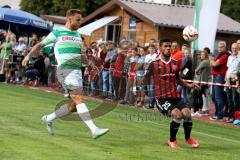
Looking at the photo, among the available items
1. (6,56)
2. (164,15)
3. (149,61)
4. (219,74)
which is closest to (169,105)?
(219,74)

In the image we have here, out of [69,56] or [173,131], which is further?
[69,56]

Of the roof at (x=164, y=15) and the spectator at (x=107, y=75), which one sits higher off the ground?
the roof at (x=164, y=15)

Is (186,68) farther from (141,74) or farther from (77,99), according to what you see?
(77,99)

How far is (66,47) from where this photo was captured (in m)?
10.9

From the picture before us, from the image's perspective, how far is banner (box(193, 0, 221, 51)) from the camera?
20.3m

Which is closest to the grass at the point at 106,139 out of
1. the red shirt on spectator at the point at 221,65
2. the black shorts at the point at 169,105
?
the black shorts at the point at 169,105

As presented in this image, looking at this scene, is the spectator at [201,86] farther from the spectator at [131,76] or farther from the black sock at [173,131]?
the black sock at [173,131]

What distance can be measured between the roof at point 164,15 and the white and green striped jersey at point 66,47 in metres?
20.6

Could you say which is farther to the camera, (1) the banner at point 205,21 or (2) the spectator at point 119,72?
(2) the spectator at point 119,72

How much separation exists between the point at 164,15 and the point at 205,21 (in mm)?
13610

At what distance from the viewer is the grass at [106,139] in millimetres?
8898

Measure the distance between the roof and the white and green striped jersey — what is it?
20649 mm

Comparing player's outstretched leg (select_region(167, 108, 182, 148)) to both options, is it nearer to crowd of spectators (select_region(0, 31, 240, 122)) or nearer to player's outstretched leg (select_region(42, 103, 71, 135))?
player's outstretched leg (select_region(42, 103, 71, 135))

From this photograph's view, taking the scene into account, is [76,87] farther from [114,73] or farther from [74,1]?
[74,1]
